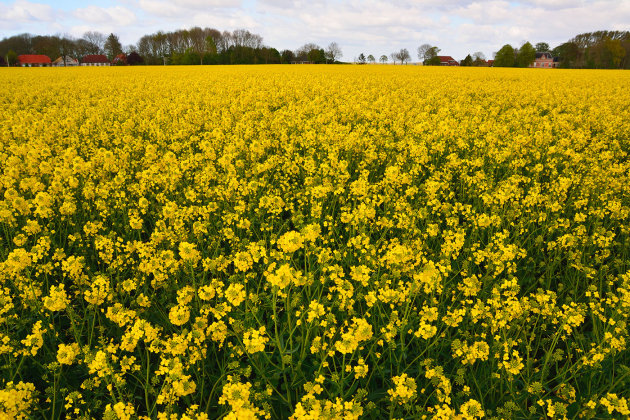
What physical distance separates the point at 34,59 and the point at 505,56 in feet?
362

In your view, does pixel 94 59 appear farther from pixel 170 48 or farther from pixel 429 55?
pixel 429 55

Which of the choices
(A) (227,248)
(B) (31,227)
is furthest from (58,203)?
(A) (227,248)

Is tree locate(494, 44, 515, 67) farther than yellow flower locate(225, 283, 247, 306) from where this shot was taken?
Yes

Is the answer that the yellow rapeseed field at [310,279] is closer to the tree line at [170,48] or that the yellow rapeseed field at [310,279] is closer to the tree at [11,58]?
the tree line at [170,48]

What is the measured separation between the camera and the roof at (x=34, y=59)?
287ft

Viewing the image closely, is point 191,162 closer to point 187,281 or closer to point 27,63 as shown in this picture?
point 187,281

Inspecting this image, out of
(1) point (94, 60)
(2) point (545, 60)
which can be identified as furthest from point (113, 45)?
(2) point (545, 60)

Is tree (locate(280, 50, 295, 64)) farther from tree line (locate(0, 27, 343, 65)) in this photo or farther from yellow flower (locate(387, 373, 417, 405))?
yellow flower (locate(387, 373, 417, 405))

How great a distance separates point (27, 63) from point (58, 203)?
4352 inches

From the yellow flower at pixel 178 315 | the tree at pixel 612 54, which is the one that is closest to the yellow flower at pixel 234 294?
the yellow flower at pixel 178 315

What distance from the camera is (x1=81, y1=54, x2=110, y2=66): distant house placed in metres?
97.8

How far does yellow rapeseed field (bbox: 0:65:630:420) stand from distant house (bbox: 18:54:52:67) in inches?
4048

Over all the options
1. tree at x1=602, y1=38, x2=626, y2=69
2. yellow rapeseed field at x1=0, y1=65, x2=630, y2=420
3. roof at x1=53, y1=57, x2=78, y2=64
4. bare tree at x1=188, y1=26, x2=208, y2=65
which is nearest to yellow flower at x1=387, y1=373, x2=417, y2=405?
yellow rapeseed field at x1=0, y1=65, x2=630, y2=420

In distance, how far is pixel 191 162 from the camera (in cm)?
684
